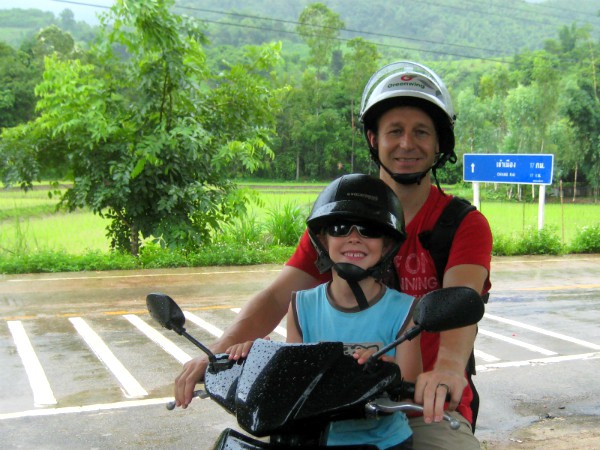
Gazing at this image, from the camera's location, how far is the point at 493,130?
43.6 m

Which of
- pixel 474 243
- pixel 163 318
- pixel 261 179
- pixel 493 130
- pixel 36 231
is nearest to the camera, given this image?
pixel 163 318

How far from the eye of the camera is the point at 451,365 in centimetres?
229

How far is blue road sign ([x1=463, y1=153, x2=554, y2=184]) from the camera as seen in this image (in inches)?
720

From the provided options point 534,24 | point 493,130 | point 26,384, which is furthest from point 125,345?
point 534,24

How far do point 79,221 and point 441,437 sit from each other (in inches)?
782

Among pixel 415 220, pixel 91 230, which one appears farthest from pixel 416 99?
pixel 91 230

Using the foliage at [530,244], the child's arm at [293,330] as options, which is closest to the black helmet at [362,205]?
the child's arm at [293,330]

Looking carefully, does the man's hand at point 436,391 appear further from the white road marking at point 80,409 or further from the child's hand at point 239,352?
the white road marking at point 80,409

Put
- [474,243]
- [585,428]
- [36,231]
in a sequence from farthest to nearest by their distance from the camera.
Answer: [36,231] → [585,428] → [474,243]

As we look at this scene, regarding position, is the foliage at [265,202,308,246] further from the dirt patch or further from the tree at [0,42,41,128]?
the tree at [0,42,41,128]

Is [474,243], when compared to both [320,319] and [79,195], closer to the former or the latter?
[320,319]

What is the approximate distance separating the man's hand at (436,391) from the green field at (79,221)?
12563 millimetres

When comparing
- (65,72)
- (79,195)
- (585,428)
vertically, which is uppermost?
(65,72)

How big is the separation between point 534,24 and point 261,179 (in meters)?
130
